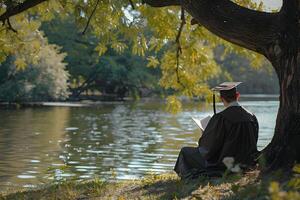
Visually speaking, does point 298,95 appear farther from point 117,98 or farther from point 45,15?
point 117,98

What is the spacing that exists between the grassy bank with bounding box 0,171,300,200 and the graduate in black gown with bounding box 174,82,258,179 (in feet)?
1.15

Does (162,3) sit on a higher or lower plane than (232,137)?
higher

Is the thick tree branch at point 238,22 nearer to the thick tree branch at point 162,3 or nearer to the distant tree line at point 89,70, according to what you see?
the thick tree branch at point 162,3

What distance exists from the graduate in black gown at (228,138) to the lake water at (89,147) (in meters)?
1.81

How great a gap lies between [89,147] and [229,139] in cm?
1301

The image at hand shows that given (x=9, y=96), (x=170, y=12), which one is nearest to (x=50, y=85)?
(x=9, y=96)

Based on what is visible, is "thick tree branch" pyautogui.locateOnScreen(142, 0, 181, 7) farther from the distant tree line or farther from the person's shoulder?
the distant tree line

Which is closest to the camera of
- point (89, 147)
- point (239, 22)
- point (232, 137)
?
point (239, 22)

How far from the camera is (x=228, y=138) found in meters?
7.16

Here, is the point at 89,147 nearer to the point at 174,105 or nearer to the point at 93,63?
the point at 174,105

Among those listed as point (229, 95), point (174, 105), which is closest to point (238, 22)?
point (229, 95)

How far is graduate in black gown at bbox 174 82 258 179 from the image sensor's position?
7137 mm

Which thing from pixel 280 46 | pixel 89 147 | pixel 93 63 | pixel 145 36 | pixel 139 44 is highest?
pixel 93 63

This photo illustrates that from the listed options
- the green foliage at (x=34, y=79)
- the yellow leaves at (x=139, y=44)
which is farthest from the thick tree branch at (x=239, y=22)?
the green foliage at (x=34, y=79)
